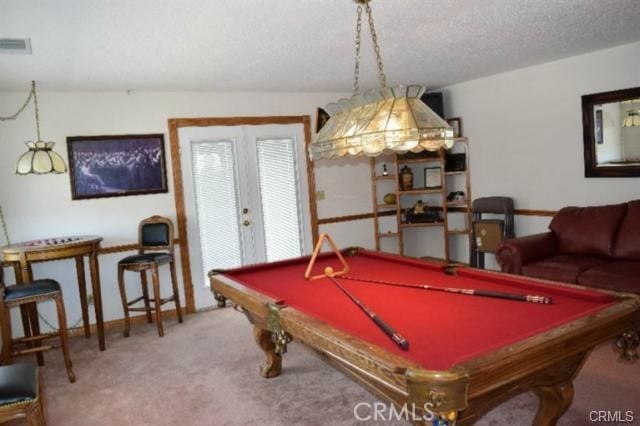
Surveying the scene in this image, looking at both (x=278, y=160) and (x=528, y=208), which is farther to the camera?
(x=278, y=160)

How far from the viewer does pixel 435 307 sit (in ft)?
7.36

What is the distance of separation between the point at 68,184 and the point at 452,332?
4.12m

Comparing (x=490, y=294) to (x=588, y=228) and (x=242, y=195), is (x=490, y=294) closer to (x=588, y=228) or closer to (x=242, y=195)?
(x=588, y=228)

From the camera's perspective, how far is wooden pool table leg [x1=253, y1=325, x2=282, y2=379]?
336 cm

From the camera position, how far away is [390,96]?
257cm

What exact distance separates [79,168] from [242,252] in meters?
1.85

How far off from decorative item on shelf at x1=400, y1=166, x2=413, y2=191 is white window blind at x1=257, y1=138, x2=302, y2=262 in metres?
1.36

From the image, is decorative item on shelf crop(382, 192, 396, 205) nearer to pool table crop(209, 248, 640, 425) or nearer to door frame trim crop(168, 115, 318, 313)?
door frame trim crop(168, 115, 318, 313)

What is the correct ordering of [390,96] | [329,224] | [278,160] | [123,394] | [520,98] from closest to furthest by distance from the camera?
[390,96] → [123,394] → [520,98] → [278,160] → [329,224]

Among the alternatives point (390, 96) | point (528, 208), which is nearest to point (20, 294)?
point (390, 96)

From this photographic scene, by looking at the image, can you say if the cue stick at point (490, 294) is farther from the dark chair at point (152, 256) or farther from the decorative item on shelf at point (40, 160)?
the decorative item on shelf at point (40, 160)

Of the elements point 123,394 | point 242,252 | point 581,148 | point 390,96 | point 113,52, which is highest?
point 113,52

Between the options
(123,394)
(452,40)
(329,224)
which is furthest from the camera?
(329,224)

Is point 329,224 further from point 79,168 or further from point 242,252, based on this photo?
point 79,168
